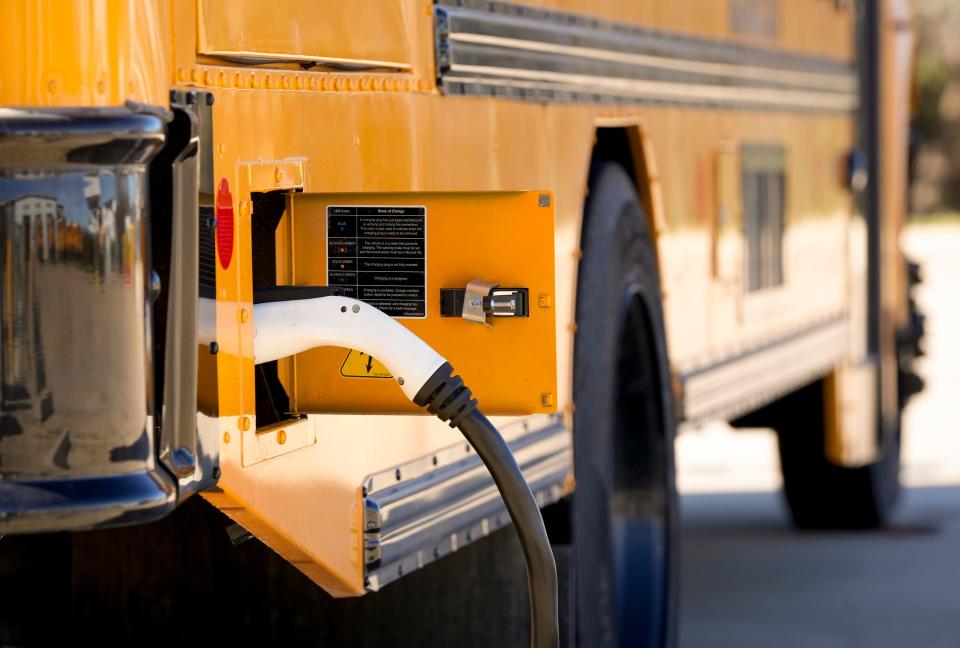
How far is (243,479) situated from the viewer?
101 inches

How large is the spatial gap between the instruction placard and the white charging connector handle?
174 mm

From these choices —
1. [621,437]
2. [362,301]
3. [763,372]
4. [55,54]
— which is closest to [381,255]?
[362,301]

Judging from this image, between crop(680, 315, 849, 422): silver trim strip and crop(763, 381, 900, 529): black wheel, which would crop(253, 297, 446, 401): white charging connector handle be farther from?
crop(763, 381, 900, 529): black wheel

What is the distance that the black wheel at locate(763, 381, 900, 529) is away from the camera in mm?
6941

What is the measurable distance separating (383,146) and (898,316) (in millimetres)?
4731

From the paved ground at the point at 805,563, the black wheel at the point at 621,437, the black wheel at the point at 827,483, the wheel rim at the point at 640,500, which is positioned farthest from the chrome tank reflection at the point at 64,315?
the black wheel at the point at 827,483

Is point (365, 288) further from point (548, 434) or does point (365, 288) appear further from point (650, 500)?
point (650, 500)

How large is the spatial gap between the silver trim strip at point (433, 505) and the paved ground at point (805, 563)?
1596 millimetres

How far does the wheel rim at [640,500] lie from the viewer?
4379mm

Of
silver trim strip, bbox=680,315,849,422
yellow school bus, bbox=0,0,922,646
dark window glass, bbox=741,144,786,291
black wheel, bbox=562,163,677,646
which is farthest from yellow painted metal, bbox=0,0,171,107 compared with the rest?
dark window glass, bbox=741,144,786,291

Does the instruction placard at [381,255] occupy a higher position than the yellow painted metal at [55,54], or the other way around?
the yellow painted metal at [55,54]

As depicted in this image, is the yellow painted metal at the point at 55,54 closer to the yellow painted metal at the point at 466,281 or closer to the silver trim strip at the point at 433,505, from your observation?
the yellow painted metal at the point at 466,281

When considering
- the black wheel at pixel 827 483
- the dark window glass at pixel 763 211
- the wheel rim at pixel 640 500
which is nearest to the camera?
the wheel rim at pixel 640 500

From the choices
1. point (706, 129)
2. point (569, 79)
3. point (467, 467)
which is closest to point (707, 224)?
point (706, 129)
